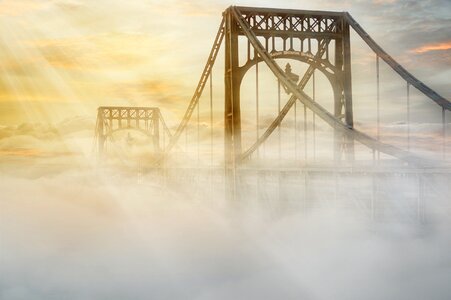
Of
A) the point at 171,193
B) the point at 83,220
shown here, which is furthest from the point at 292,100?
the point at 83,220

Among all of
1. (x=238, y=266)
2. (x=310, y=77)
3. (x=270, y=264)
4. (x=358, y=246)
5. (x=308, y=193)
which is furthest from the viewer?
(x=238, y=266)

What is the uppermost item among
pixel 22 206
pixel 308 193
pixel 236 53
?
pixel 236 53

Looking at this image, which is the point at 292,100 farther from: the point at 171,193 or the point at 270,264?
the point at 171,193

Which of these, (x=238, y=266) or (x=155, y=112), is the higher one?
→ (x=155, y=112)

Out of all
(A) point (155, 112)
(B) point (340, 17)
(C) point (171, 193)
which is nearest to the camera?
(B) point (340, 17)

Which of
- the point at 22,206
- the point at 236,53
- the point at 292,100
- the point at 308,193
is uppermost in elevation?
the point at 236,53

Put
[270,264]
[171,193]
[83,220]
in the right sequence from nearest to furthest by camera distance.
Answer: [270,264], [171,193], [83,220]

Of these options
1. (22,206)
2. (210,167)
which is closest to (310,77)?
(210,167)

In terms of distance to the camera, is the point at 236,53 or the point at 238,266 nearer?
the point at 236,53

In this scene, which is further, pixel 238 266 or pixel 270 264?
pixel 238 266

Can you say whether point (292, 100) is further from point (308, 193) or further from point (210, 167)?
point (308, 193)
